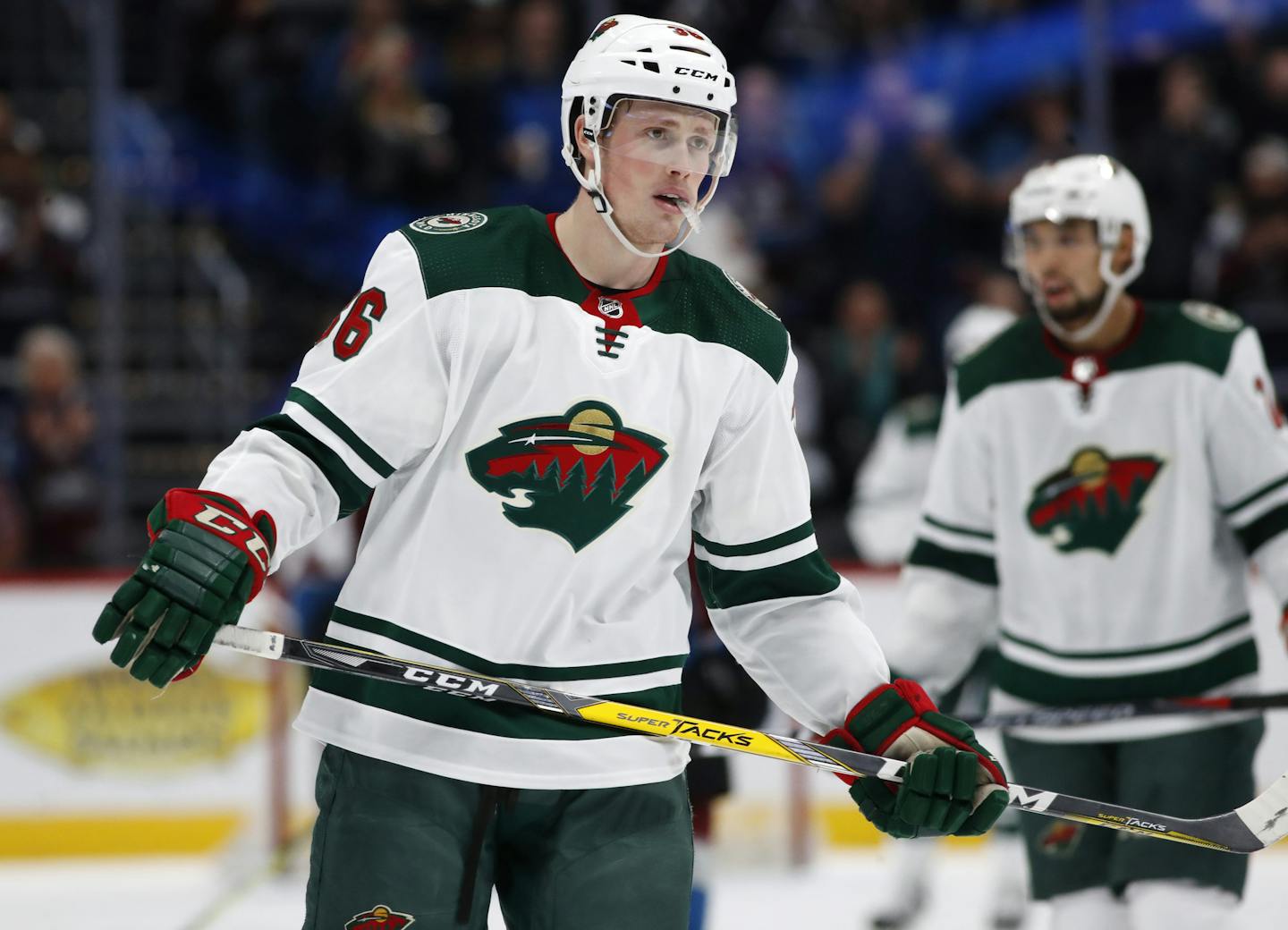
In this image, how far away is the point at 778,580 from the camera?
6.87 feet

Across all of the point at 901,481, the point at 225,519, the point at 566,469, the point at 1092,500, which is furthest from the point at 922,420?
the point at 225,519

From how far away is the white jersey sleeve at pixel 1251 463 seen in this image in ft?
9.26

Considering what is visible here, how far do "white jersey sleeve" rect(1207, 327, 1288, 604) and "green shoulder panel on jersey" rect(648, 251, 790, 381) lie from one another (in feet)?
3.59

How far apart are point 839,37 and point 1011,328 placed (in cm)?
466

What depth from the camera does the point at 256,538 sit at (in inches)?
69.6

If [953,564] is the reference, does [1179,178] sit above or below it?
above

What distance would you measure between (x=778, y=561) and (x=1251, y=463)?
1120 mm

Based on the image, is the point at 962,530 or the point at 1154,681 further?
the point at 962,530

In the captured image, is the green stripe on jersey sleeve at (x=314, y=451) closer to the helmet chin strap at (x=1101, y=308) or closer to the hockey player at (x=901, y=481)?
the helmet chin strap at (x=1101, y=308)

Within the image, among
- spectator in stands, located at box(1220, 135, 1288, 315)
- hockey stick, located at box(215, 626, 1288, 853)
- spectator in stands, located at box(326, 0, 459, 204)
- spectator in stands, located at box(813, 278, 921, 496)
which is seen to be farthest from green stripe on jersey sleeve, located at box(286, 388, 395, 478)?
spectator in stands, located at box(1220, 135, 1288, 315)

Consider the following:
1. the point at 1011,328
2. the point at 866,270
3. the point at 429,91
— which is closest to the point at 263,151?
the point at 429,91

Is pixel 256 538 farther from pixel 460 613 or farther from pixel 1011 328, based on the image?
pixel 1011 328

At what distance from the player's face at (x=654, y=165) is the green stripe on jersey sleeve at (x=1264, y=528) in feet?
4.24

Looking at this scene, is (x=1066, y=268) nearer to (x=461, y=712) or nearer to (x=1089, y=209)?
(x=1089, y=209)
